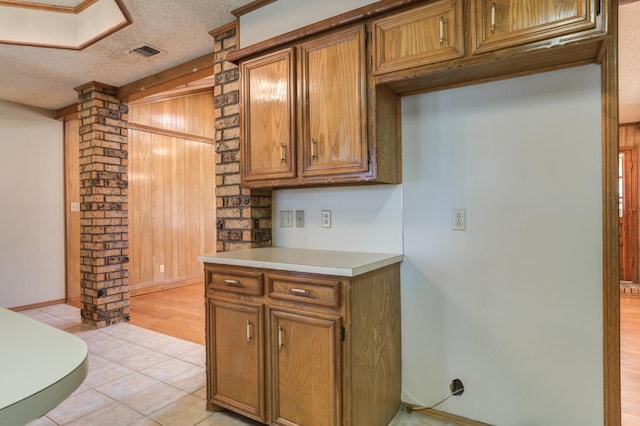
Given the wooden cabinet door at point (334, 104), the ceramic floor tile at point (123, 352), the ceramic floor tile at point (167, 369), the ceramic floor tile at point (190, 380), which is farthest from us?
the ceramic floor tile at point (123, 352)

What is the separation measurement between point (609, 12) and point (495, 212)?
36.1 inches

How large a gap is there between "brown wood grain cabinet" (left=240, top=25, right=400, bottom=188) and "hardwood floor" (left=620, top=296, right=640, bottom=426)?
1.83 meters

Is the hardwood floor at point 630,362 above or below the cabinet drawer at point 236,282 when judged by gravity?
below

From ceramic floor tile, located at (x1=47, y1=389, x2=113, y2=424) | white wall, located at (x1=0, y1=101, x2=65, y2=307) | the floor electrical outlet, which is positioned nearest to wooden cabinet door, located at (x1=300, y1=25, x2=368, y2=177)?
the floor electrical outlet

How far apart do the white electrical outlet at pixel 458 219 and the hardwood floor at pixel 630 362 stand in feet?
4.39

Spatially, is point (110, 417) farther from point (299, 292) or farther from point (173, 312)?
point (173, 312)

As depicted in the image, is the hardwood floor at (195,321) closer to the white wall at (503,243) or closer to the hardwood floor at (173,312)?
the hardwood floor at (173,312)

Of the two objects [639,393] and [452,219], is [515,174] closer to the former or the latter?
[452,219]

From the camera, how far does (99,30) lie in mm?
2613

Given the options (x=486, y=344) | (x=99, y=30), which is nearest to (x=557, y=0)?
(x=486, y=344)

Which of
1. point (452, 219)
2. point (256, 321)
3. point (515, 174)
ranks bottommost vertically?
point (256, 321)

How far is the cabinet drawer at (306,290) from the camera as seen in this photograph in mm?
1597

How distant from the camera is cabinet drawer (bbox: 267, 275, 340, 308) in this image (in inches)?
62.9

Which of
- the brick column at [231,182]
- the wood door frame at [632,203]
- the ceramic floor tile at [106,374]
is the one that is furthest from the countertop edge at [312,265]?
the wood door frame at [632,203]
